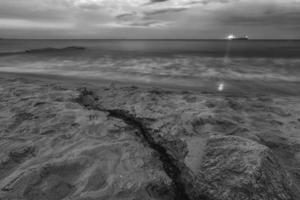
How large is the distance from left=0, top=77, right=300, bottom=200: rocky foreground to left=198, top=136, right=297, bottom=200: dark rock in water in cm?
1

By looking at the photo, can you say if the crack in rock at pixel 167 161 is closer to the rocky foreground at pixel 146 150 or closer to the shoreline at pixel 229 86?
the rocky foreground at pixel 146 150

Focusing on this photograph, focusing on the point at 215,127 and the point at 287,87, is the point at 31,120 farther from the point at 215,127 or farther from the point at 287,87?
the point at 287,87

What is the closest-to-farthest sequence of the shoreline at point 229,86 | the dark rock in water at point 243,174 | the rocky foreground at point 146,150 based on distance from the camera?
the dark rock in water at point 243,174
the rocky foreground at point 146,150
the shoreline at point 229,86

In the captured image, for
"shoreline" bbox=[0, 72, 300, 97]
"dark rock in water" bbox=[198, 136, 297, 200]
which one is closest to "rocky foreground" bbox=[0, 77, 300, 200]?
"dark rock in water" bbox=[198, 136, 297, 200]

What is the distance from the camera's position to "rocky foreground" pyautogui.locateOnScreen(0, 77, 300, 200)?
Answer: 2.54 m

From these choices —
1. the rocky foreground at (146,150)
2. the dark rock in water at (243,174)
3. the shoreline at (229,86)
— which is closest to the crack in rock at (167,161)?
the rocky foreground at (146,150)

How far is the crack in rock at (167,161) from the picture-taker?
2634 millimetres

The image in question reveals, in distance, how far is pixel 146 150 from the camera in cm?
358

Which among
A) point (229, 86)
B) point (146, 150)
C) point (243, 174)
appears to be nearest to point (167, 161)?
point (146, 150)

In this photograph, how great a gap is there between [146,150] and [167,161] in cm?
45

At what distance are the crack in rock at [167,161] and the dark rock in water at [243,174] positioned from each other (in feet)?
0.73

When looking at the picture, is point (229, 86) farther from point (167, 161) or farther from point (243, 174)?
point (243, 174)

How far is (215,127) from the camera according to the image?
4480 millimetres

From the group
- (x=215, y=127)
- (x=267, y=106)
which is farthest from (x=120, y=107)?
(x=267, y=106)
